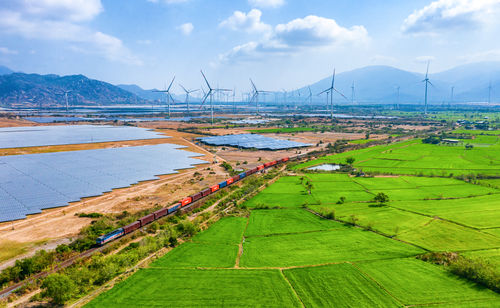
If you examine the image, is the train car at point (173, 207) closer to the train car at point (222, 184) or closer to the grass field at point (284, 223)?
the grass field at point (284, 223)

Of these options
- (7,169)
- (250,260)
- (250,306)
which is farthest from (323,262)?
(7,169)

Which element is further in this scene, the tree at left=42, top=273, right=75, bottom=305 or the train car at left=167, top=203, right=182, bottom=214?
the train car at left=167, top=203, right=182, bottom=214

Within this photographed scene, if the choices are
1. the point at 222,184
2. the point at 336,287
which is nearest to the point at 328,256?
the point at 336,287

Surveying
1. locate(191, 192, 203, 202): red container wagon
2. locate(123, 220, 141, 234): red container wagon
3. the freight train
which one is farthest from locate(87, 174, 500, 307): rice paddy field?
locate(191, 192, 203, 202): red container wagon

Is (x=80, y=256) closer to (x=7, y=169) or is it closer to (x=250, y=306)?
(x=250, y=306)

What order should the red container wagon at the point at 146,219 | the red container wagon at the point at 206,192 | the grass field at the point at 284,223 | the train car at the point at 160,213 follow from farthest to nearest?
the red container wagon at the point at 206,192, the train car at the point at 160,213, the grass field at the point at 284,223, the red container wagon at the point at 146,219

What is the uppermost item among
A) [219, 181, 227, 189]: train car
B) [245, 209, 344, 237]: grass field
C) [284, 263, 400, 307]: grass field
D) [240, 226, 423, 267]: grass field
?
[219, 181, 227, 189]: train car

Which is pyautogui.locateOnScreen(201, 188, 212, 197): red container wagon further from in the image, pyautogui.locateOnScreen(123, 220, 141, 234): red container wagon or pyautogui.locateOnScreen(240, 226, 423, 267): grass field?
pyautogui.locateOnScreen(240, 226, 423, 267): grass field

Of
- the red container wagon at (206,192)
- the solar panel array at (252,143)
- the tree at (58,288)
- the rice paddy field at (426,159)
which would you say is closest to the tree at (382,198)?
the rice paddy field at (426,159)
